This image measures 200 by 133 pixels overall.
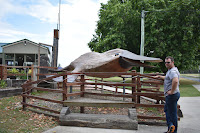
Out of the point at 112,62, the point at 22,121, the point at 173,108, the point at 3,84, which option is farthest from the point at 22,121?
the point at 3,84

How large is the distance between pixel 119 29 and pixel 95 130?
1447cm

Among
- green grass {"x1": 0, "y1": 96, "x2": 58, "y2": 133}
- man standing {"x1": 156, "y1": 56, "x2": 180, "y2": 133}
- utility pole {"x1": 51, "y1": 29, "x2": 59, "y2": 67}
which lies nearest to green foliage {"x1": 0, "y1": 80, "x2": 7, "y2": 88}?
utility pole {"x1": 51, "y1": 29, "x2": 59, "y2": 67}

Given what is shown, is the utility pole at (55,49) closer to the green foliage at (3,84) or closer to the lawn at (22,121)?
the green foliage at (3,84)

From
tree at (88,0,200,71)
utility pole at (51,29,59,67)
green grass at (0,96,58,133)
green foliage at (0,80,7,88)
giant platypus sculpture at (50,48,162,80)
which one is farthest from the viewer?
tree at (88,0,200,71)

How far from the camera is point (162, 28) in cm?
1655

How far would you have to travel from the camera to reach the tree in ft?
52.5

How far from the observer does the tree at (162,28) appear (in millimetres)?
15992

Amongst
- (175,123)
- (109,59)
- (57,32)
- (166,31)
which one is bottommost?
(175,123)

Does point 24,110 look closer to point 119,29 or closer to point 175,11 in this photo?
point 119,29

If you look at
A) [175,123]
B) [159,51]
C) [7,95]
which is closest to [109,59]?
[175,123]

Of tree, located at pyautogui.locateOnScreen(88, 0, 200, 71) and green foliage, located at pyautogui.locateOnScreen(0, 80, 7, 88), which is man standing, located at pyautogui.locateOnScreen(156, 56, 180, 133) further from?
tree, located at pyautogui.locateOnScreen(88, 0, 200, 71)

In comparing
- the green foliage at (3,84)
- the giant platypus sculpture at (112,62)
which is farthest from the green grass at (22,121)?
the green foliage at (3,84)

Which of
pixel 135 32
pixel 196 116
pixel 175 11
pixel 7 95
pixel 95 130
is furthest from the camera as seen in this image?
pixel 135 32

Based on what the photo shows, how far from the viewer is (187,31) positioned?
51.9 ft
